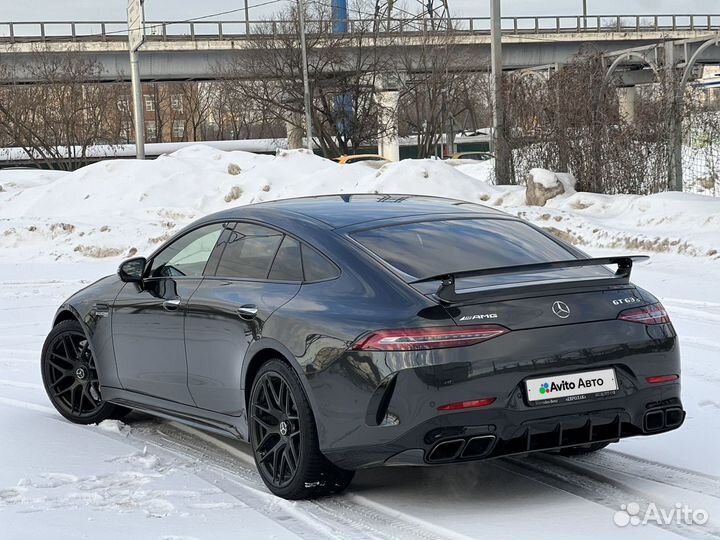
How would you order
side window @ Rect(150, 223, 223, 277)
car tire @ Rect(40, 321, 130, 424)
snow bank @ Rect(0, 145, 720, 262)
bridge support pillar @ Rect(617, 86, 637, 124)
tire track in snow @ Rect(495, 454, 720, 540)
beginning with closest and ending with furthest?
tire track in snow @ Rect(495, 454, 720, 540)
side window @ Rect(150, 223, 223, 277)
car tire @ Rect(40, 321, 130, 424)
snow bank @ Rect(0, 145, 720, 262)
bridge support pillar @ Rect(617, 86, 637, 124)

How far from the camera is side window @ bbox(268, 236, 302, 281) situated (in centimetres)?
593

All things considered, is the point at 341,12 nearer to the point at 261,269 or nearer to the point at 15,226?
the point at 15,226

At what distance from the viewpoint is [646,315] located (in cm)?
546

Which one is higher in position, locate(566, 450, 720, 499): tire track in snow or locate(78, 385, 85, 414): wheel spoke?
locate(78, 385, 85, 414): wheel spoke

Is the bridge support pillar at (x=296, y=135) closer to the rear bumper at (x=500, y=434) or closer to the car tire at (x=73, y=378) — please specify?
the car tire at (x=73, y=378)

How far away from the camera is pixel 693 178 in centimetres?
2012

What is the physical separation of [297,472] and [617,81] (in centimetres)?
1712

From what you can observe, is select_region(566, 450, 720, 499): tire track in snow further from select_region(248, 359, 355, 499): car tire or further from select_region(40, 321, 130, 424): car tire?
select_region(40, 321, 130, 424): car tire

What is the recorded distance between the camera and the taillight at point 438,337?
16.5 ft

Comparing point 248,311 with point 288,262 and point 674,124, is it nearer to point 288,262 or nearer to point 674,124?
point 288,262

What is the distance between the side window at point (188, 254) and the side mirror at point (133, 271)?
67 millimetres

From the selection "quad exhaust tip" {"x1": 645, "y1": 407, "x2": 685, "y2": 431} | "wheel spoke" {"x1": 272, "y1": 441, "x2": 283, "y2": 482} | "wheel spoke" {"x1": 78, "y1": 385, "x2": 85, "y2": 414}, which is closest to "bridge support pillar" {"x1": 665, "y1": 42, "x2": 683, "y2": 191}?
"wheel spoke" {"x1": 78, "y1": 385, "x2": 85, "y2": 414}

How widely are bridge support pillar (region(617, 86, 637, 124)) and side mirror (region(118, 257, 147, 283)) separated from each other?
14.4 m

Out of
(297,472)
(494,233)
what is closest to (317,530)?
(297,472)
